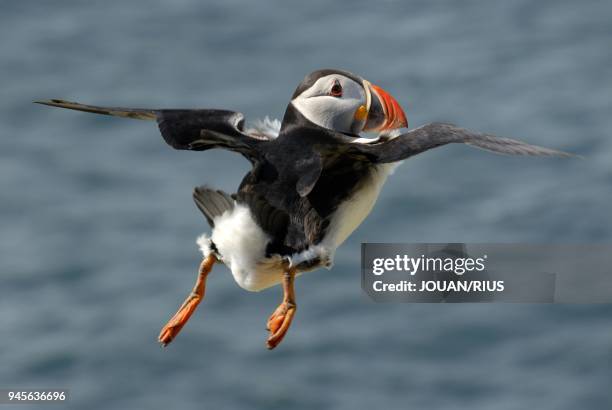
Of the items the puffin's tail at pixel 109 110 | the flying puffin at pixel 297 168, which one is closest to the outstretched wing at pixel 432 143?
the flying puffin at pixel 297 168

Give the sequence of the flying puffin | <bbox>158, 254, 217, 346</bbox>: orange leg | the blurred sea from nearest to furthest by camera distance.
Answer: the flying puffin, <bbox>158, 254, 217, 346</bbox>: orange leg, the blurred sea

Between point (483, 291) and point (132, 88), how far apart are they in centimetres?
1690

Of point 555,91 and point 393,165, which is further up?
point 555,91

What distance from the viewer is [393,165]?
1037cm

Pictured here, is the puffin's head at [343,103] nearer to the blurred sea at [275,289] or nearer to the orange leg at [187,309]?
the orange leg at [187,309]

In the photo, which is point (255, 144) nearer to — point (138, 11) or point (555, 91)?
point (555, 91)

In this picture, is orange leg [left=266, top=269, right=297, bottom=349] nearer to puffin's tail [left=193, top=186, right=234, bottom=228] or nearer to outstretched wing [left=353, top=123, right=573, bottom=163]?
puffin's tail [left=193, top=186, right=234, bottom=228]

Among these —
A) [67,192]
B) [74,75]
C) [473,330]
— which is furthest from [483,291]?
[74,75]

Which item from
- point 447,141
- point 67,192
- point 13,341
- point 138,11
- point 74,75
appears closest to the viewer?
point 447,141

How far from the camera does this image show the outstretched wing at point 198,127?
31.9 feet

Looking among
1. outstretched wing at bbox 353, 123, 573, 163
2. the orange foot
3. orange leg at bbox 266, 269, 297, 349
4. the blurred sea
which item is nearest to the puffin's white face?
outstretched wing at bbox 353, 123, 573, 163

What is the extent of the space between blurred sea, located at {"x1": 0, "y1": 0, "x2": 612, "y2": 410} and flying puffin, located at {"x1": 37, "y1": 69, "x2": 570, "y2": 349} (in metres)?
Answer: 15.2

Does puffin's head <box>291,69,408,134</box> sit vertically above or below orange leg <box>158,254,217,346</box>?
above

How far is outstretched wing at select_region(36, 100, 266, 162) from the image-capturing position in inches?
383
